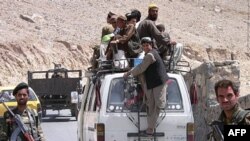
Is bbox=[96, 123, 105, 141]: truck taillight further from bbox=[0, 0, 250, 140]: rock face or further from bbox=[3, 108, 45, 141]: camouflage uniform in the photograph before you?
bbox=[0, 0, 250, 140]: rock face

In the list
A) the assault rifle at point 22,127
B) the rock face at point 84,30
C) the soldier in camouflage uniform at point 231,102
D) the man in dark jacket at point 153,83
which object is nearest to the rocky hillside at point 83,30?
the rock face at point 84,30

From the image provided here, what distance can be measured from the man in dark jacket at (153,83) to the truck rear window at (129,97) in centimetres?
20

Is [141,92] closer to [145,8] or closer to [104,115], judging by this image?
[104,115]

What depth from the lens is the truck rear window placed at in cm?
1109

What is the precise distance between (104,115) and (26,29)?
4843 cm

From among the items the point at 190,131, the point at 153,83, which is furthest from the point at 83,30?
the point at 153,83

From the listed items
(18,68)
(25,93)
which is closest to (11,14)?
(18,68)

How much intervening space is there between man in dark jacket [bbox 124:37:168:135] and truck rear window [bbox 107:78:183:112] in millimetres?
200

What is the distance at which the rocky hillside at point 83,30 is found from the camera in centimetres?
5422

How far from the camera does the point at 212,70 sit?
46.2 ft

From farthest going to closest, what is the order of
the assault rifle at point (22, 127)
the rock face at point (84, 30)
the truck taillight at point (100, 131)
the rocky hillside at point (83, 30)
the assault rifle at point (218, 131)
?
the rocky hillside at point (83, 30) → the rock face at point (84, 30) → the truck taillight at point (100, 131) → the assault rifle at point (22, 127) → the assault rifle at point (218, 131)

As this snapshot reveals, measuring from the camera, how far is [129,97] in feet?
36.8

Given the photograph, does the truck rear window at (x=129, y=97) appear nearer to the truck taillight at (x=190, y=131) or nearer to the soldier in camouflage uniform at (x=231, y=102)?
the truck taillight at (x=190, y=131)

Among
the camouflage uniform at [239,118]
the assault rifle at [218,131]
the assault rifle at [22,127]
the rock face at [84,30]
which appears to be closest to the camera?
the camouflage uniform at [239,118]
